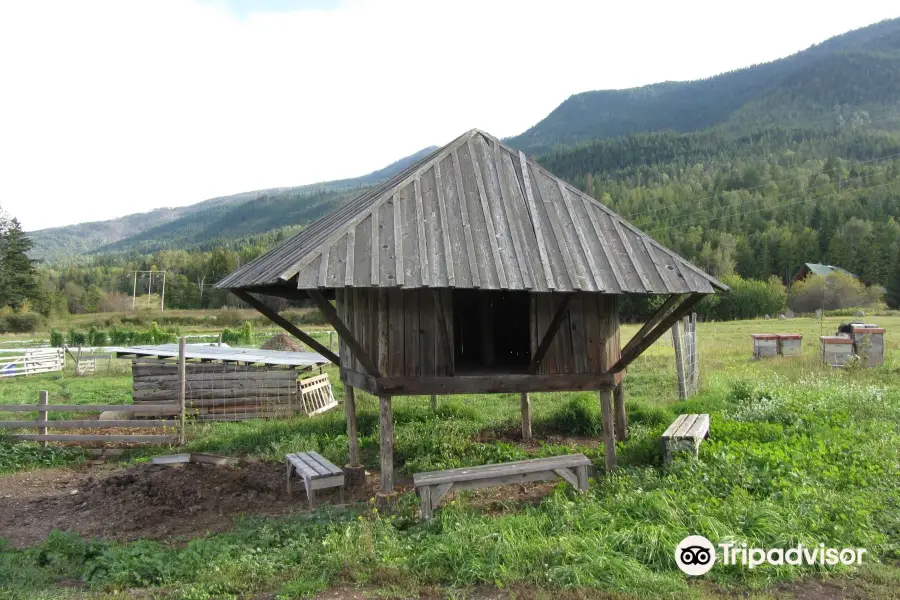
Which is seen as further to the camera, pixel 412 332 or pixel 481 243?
pixel 412 332

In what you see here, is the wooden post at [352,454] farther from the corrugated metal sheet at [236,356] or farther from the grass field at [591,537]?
the corrugated metal sheet at [236,356]

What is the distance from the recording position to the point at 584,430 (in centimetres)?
1143

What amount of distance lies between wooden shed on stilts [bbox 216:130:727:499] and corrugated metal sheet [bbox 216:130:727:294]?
17 mm

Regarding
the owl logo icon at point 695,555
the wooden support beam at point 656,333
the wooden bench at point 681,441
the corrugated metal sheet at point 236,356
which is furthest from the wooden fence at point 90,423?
the owl logo icon at point 695,555

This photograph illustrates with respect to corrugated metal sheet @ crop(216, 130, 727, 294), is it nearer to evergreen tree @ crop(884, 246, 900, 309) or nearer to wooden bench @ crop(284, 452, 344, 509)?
wooden bench @ crop(284, 452, 344, 509)

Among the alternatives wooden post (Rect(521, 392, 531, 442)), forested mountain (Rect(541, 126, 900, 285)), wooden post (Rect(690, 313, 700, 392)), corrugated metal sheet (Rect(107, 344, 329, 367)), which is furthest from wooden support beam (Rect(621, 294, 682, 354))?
forested mountain (Rect(541, 126, 900, 285))

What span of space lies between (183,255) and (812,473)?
507 feet

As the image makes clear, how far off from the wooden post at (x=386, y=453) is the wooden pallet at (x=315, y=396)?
312 inches

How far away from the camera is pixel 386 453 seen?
24.2 feet

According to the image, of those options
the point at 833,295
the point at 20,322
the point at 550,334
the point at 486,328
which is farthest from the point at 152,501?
the point at 833,295

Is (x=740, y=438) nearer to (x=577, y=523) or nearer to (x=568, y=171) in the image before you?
(x=577, y=523)

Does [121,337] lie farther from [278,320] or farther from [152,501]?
[278,320]

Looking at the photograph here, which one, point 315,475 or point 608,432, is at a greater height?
point 608,432

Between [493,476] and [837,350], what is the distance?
1323 centimetres
